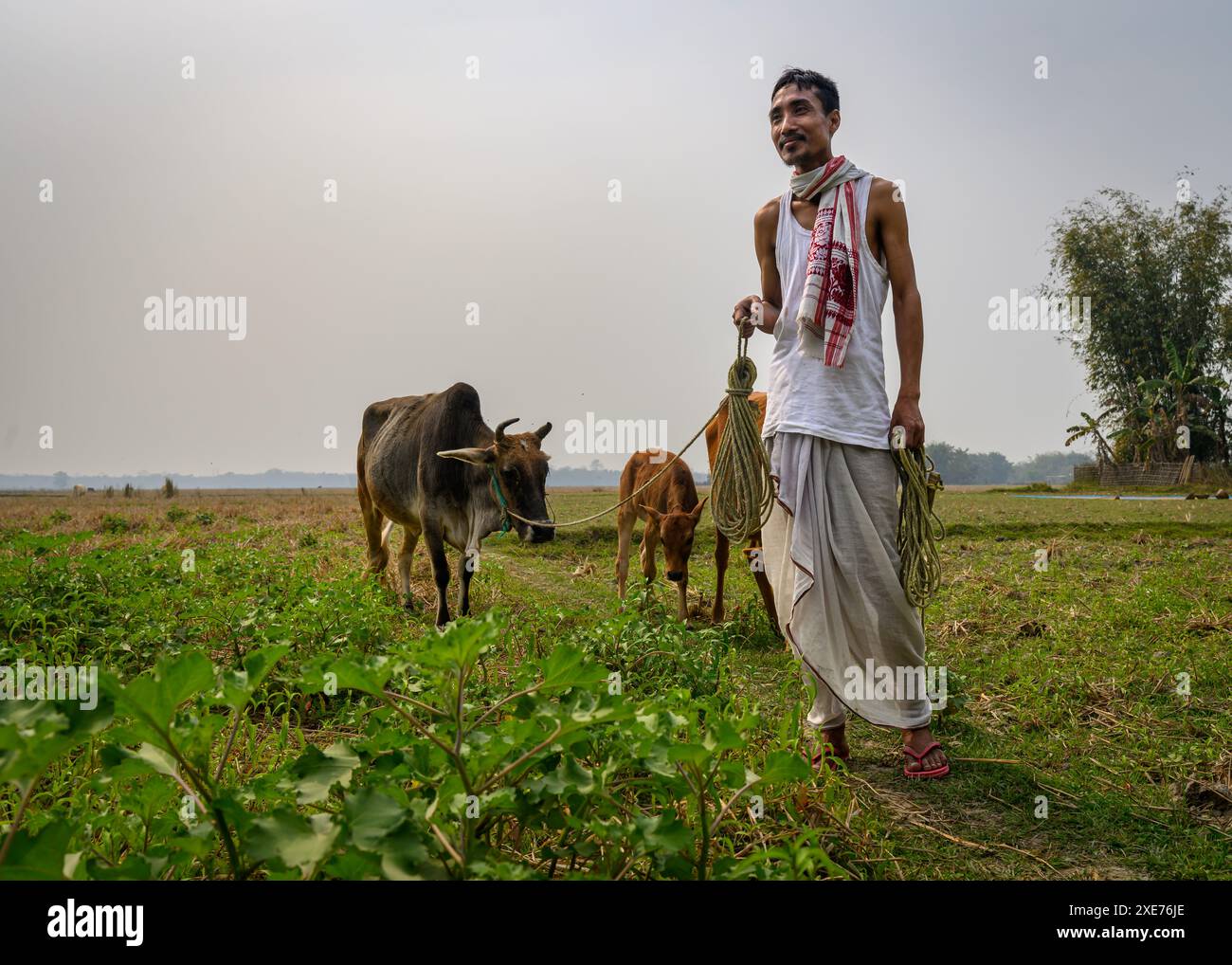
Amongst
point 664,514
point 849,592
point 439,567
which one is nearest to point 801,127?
point 849,592

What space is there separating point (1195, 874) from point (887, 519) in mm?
1601

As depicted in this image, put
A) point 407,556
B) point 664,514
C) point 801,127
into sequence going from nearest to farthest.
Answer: point 801,127
point 664,514
point 407,556

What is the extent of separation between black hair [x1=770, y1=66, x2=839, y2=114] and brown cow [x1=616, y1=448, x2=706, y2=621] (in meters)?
3.62

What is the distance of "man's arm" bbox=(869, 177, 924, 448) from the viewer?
3586 millimetres

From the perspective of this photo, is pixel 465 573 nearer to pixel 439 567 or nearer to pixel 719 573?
pixel 439 567

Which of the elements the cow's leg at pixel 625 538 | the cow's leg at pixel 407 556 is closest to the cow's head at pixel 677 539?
the cow's leg at pixel 625 538

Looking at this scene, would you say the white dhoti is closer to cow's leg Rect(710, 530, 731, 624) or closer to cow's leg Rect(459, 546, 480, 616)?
cow's leg Rect(710, 530, 731, 624)

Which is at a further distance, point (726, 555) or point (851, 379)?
point (726, 555)

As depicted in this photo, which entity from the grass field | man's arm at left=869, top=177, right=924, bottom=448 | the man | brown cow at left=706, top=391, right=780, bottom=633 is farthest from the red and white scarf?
brown cow at left=706, top=391, right=780, bottom=633

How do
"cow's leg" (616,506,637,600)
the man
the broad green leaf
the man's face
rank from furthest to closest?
1. "cow's leg" (616,506,637,600)
2. the man's face
3. the man
4. the broad green leaf

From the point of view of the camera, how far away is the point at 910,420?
3.60 m

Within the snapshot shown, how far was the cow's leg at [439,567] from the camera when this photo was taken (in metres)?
6.89

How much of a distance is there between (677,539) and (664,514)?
21.4 inches

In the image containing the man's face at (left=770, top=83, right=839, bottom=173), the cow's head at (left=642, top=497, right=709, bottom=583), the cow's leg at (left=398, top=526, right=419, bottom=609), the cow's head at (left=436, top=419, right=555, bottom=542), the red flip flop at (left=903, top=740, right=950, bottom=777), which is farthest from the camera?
the cow's leg at (left=398, top=526, right=419, bottom=609)
